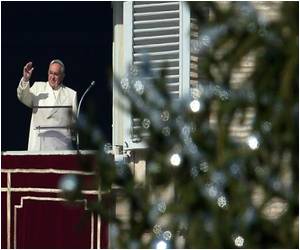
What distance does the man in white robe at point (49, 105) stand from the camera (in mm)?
19125

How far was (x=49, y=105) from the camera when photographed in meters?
19.2

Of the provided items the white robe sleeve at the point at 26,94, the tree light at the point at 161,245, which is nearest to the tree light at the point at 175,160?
the tree light at the point at 161,245

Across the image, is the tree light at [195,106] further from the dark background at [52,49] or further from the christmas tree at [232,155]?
the dark background at [52,49]

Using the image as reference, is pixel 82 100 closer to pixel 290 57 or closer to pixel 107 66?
pixel 107 66

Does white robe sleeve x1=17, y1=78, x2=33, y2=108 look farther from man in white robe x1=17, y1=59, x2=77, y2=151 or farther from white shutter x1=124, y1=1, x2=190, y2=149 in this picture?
white shutter x1=124, y1=1, x2=190, y2=149

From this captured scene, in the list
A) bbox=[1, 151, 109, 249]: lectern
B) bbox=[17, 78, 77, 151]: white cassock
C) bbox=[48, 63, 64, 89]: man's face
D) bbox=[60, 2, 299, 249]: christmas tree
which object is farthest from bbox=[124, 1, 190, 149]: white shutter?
bbox=[60, 2, 299, 249]: christmas tree

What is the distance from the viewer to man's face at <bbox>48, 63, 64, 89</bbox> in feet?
63.3

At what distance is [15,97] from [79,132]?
11229 millimetres

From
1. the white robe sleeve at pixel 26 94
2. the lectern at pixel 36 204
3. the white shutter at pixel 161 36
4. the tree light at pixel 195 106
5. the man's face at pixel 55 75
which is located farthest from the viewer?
the white robe sleeve at pixel 26 94

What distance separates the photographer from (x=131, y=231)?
31.6ft

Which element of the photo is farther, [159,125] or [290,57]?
[159,125]

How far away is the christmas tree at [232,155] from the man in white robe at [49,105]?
9277mm

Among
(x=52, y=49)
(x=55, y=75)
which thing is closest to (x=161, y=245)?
(x=55, y=75)

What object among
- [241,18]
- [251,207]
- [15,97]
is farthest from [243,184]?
[15,97]
